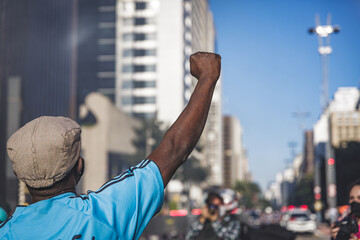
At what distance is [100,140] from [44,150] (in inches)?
2432

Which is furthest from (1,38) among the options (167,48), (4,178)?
(167,48)

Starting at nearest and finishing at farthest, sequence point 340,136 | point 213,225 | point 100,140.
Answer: point 213,225
point 100,140
point 340,136

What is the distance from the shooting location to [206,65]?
75.2 inches

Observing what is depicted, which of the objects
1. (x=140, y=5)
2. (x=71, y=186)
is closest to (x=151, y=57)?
(x=140, y=5)

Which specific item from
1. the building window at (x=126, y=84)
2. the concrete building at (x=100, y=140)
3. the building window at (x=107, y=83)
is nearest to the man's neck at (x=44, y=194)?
the concrete building at (x=100, y=140)

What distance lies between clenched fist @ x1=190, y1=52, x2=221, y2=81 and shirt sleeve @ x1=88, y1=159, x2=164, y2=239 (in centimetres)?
37

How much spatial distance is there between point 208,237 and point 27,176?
5.16 meters

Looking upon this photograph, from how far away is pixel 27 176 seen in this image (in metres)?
1.72

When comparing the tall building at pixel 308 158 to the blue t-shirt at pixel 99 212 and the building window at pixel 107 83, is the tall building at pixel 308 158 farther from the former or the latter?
the blue t-shirt at pixel 99 212

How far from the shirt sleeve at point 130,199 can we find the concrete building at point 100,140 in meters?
56.5

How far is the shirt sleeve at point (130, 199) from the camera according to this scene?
5.49 ft

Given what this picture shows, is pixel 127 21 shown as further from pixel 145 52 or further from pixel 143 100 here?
pixel 143 100

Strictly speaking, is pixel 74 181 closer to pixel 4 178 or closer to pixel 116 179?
pixel 116 179

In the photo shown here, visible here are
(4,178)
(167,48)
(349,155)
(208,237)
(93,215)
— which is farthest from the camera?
(167,48)
